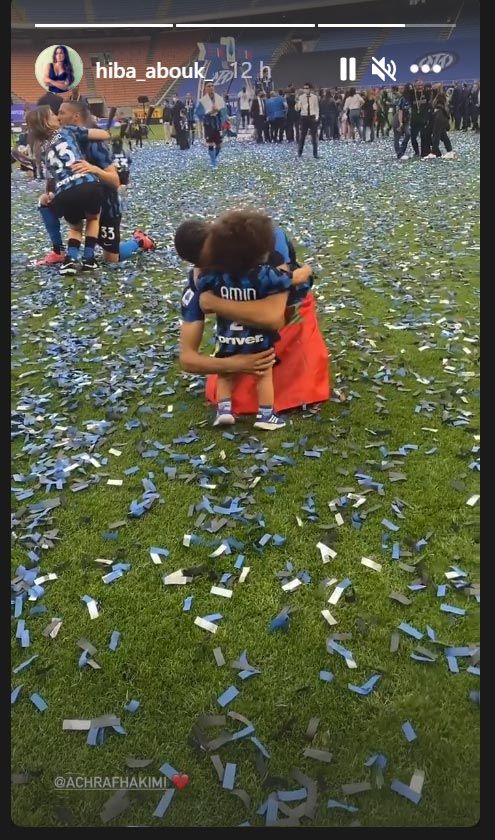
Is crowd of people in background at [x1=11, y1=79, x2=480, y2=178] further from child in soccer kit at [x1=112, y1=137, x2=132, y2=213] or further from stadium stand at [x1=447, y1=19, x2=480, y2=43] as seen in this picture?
stadium stand at [x1=447, y1=19, x2=480, y2=43]

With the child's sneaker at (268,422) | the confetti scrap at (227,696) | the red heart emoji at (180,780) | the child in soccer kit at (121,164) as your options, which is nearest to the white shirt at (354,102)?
the child in soccer kit at (121,164)

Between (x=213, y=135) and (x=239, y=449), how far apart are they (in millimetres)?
1751

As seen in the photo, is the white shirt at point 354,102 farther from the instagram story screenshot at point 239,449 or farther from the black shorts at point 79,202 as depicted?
the black shorts at point 79,202

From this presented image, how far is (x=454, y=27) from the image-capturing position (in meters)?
2.58

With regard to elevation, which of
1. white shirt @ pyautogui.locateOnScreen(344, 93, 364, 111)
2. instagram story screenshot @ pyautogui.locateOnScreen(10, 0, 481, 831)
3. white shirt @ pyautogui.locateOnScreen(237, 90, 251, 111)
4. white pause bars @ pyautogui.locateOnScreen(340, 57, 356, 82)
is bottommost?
instagram story screenshot @ pyautogui.locateOnScreen(10, 0, 481, 831)

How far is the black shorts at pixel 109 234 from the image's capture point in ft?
12.4

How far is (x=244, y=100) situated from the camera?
3.14 m

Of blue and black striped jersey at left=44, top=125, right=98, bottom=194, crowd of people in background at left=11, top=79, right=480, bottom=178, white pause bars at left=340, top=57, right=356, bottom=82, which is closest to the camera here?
white pause bars at left=340, top=57, right=356, bottom=82

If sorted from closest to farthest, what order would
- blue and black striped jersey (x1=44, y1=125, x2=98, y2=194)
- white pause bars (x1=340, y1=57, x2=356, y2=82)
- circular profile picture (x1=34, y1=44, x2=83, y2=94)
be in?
circular profile picture (x1=34, y1=44, x2=83, y2=94) < white pause bars (x1=340, y1=57, x2=356, y2=82) < blue and black striped jersey (x1=44, y1=125, x2=98, y2=194)

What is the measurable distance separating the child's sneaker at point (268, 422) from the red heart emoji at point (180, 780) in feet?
7.24

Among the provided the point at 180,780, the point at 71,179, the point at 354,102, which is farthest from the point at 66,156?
the point at 180,780

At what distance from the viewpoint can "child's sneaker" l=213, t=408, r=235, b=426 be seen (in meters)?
3.96

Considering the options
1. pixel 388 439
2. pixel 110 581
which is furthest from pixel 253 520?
pixel 388 439
